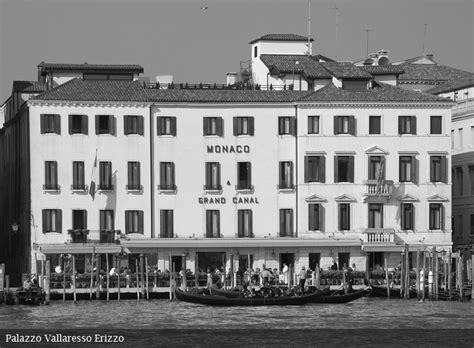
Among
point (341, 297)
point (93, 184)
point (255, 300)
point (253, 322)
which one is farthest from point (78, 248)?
point (253, 322)

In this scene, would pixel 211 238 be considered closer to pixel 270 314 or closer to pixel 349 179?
pixel 349 179

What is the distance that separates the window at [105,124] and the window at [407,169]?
638 inches

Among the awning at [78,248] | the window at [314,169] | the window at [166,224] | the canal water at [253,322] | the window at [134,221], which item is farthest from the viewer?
the window at [314,169]

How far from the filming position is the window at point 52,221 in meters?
101

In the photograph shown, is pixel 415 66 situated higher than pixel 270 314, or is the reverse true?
pixel 415 66

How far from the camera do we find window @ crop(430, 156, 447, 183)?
104m

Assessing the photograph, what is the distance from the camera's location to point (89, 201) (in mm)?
101250

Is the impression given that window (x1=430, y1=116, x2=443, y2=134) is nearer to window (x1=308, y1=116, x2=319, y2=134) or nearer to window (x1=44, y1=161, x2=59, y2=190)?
window (x1=308, y1=116, x2=319, y2=134)

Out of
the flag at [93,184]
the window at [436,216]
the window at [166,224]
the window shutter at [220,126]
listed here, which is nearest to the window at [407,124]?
the window at [436,216]

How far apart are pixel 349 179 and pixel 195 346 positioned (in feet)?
106

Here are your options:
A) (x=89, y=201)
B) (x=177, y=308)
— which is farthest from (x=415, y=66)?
(x=177, y=308)

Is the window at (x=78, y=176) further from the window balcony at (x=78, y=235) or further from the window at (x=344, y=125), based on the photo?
the window at (x=344, y=125)

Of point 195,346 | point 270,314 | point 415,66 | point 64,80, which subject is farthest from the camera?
point 415,66

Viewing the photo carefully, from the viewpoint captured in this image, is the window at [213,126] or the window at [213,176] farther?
the window at [213,126]
